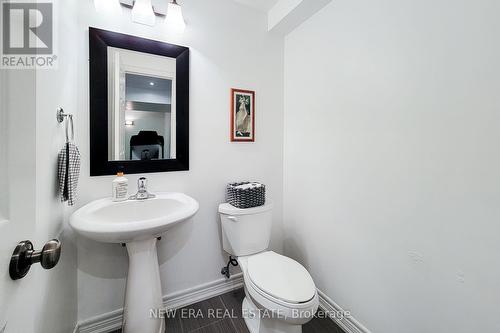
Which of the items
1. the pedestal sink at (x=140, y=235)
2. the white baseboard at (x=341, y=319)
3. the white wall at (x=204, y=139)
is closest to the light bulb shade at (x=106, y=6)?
the white wall at (x=204, y=139)

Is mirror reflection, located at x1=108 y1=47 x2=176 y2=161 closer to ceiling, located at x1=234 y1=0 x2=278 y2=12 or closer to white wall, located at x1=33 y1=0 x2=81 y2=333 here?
white wall, located at x1=33 y1=0 x2=81 y2=333

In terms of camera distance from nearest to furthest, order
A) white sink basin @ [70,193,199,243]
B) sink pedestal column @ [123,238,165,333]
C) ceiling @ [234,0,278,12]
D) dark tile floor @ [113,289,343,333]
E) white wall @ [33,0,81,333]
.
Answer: white wall @ [33,0,81,333], white sink basin @ [70,193,199,243], sink pedestal column @ [123,238,165,333], dark tile floor @ [113,289,343,333], ceiling @ [234,0,278,12]

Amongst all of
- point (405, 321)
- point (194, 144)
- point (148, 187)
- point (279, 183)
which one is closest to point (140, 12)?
point (194, 144)

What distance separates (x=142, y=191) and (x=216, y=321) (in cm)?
99

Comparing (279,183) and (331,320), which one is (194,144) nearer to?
(279,183)

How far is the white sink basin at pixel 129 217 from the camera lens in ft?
3.03

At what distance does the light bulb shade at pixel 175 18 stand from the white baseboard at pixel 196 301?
6.01ft

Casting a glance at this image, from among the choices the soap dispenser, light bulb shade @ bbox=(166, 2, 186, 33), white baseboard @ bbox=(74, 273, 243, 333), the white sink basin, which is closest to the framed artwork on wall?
light bulb shade @ bbox=(166, 2, 186, 33)

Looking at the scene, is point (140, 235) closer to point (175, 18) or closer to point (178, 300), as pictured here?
point (178, 300)

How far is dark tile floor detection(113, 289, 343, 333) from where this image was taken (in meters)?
1.37

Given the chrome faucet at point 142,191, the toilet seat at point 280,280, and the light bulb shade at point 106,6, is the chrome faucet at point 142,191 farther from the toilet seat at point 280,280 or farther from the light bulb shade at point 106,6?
the light bulb shade at point 106,6

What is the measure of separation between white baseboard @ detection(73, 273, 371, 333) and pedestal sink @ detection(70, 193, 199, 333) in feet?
0.83

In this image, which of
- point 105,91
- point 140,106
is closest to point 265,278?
point 140,106

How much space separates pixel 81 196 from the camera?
1.26 metres
